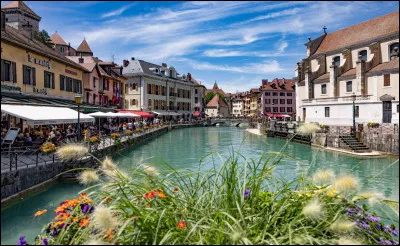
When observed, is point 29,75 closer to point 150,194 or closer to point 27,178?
point 27,178

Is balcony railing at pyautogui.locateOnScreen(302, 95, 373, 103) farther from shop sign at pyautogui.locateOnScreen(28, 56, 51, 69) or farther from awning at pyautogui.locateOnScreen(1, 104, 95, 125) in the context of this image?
shop sign at pyautogui.locateOnScreen(28, 56, 51, 69)

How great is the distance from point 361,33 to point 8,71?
42.2 metres

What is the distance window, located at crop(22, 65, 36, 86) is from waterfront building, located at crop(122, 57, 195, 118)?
38.9 meters

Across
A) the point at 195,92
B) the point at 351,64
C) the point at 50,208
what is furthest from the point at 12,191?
the point at 195,92

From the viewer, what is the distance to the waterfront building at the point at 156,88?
63.2 m

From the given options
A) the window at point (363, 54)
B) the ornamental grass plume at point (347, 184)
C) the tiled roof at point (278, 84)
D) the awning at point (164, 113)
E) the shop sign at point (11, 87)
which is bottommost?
the ornamental grass plume at point (347, 184)

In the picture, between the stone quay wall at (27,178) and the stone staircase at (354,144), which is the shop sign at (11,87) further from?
the stone staircase at (354,144)

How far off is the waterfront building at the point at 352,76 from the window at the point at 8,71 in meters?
31.0

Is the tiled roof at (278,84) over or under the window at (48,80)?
over

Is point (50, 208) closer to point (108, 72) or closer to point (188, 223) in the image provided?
point (188, 223)

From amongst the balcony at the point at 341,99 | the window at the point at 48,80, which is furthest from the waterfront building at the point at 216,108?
the window at the point at 48,80

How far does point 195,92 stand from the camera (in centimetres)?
9175

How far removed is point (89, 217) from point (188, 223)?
1113 millimetres

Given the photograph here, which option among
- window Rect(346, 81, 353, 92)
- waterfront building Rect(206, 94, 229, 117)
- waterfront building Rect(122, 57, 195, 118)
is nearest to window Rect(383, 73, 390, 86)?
window Rect(346, 81, 353, 92)
